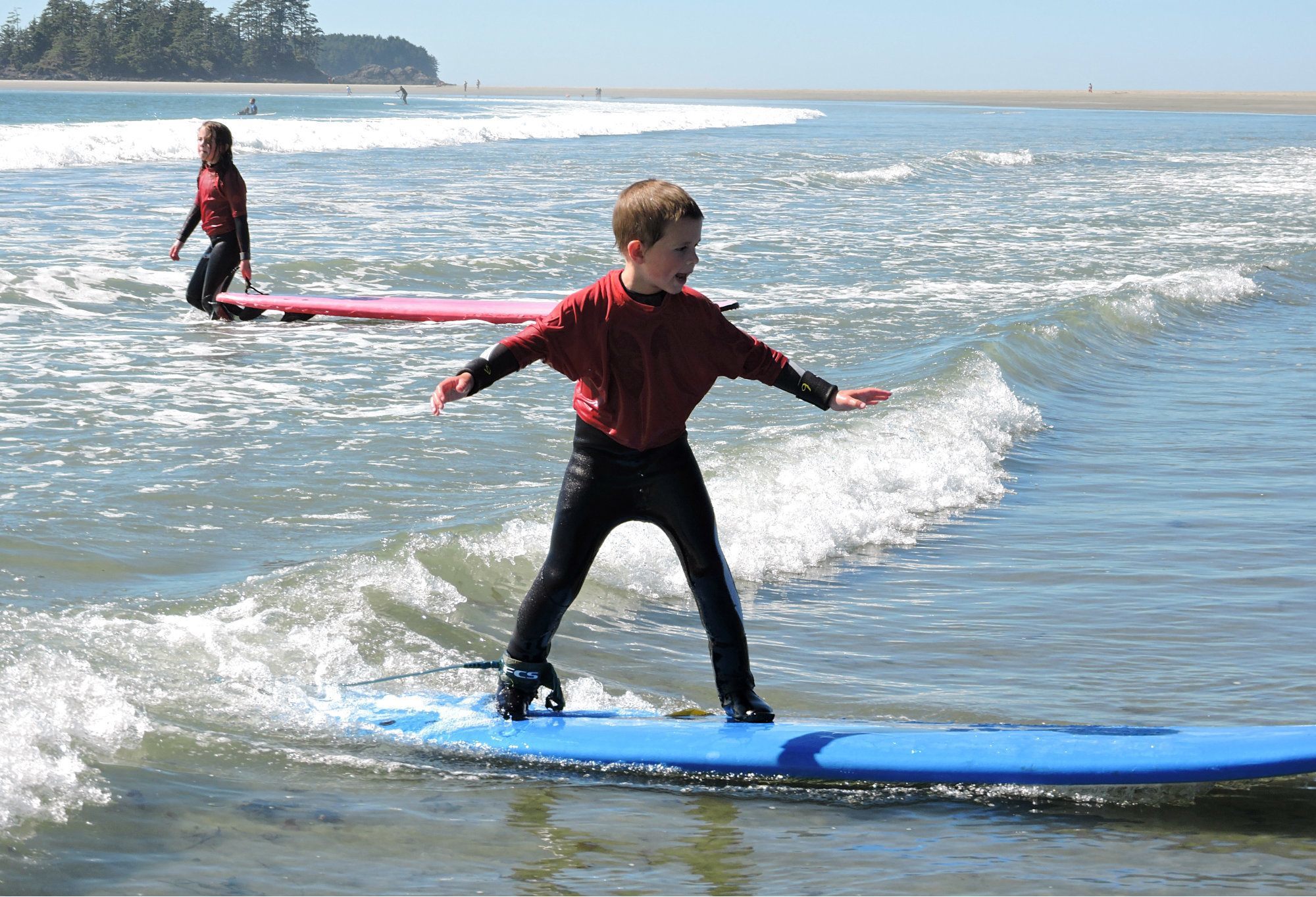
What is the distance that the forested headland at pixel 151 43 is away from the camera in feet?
438

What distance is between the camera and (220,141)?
10906mm

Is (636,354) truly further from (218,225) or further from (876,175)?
(876,175)

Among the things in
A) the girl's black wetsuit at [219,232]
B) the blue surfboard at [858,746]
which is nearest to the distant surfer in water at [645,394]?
the blue surfboard at [858,746]

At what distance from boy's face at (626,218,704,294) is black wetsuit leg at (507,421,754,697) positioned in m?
0.44

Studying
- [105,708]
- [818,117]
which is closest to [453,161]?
[105,708]

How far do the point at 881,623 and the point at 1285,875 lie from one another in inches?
88.8

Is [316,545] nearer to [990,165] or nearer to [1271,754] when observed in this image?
[1271,754]

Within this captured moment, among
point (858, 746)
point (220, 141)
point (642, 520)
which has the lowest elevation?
point (858, 746)

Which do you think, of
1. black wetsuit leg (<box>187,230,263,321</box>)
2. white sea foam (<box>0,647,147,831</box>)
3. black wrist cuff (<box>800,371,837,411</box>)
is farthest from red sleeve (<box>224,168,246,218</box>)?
black wrist cuff (<box>800,371,837,411</box>)

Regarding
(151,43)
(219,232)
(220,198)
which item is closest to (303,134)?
(219,232)

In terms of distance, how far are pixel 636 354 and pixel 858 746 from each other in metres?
1.24

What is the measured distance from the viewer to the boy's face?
11.2 ft

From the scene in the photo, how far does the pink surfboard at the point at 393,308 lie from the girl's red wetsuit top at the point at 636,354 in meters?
8.43

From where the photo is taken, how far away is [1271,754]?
11.1 feet
